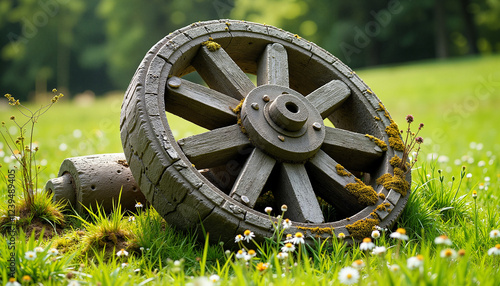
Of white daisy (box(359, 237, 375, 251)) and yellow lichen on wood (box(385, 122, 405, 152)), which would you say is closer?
white daisy (box(359, 237, 375, 251))

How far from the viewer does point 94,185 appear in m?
3.09

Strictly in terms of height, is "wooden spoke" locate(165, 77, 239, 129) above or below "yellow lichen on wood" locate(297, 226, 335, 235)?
above

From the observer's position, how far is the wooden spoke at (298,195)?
8.89 ft

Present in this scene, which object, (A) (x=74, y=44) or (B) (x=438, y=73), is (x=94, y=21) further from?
(B) (x=438, y=73)

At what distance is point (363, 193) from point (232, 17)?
25462mm

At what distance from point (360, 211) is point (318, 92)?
3.36ft

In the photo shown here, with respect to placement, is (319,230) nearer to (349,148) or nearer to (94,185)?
(349,148)

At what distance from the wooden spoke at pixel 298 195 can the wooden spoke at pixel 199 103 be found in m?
0.56

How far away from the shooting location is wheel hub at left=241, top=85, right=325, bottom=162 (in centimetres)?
281

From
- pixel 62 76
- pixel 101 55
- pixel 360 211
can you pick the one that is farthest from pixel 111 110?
pixel 101 55

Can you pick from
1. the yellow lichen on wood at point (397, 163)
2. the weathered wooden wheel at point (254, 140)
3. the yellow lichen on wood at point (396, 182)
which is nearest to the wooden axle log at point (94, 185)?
the weathered wooden wheel at point (254, 140)

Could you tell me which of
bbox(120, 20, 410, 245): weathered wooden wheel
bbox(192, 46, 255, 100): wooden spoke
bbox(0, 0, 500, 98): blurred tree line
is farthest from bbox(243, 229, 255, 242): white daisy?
bbox(0, 0, 500, 98): blurred tree line

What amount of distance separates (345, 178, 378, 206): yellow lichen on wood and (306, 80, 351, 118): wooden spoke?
68cm

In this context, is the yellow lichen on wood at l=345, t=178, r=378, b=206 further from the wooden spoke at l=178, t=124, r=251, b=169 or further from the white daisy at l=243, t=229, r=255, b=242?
the white daisy at l=243, t=229, r=255, b=242
